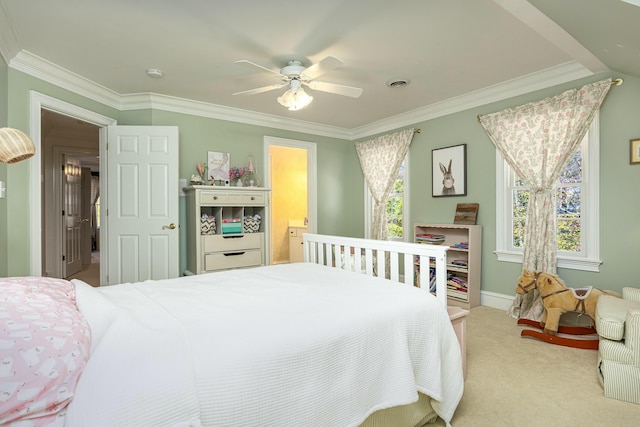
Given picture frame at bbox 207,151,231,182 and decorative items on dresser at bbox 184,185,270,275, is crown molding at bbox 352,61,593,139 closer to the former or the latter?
decorative items on dresser at bbox 184,185,270,275

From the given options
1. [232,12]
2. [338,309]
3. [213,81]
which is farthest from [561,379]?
[213,81]

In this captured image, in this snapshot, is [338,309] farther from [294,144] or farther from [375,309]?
[294,144]

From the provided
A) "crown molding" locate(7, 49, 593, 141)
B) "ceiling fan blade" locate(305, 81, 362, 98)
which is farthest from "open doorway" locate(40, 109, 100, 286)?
"ceiling fan blade" locate(305, 81, 362, 98)

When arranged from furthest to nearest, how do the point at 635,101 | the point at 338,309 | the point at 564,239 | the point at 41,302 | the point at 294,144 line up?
the point at 294,144, the point at 564,239, the point at 635,101, the point at 338,309, the point at 41,302

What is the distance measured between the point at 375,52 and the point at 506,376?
2601 millimetres

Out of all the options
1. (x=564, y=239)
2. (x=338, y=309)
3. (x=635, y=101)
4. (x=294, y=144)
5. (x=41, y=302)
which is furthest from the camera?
(x=294, y=144)

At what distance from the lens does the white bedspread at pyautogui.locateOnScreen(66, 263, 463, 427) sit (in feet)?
2.97

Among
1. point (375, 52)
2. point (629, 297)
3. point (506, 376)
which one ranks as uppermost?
point (375, 52)

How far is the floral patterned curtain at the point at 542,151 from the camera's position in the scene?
115 inches

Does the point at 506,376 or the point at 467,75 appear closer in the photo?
the point at 506,376

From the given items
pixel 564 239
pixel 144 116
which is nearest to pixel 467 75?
pixel 564 239

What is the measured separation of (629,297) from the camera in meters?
2.37

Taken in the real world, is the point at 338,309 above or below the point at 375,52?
below

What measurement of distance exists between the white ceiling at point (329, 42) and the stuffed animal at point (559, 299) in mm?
1730
